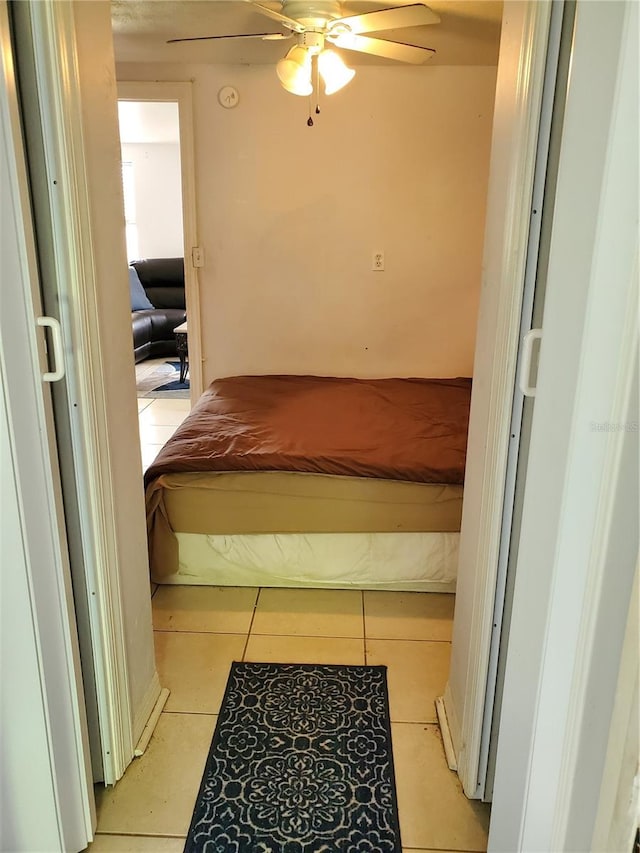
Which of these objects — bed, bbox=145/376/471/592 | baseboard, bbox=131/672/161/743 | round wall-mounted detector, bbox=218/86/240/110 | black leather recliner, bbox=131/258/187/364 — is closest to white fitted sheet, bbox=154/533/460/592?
bed, bbox=145/376/471/592

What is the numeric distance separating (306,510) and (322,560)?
23cm

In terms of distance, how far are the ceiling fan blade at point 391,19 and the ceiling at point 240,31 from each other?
291 mm

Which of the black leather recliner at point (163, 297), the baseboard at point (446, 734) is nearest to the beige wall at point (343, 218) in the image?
the baseboard at point (446, 734)

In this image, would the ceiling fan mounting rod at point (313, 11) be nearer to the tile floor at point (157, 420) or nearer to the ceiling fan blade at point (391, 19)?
the ceiling fan blade at point (391, 19)

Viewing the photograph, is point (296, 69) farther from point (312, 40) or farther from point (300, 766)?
point (300, 766)

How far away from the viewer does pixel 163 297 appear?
6906mm

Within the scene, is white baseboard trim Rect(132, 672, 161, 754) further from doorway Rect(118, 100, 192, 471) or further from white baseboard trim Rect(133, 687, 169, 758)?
doorway Rect(118, 100, 192, 471)

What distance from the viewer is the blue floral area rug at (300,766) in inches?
60.6

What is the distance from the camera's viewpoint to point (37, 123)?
4.15 feet

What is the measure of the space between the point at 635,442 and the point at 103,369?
114cm

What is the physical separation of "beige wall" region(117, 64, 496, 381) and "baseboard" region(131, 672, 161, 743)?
223 centimetres

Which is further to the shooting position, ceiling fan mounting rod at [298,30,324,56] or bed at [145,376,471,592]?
bed at [145,376,471,592]

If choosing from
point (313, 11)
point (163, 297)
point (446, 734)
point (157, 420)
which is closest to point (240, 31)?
point (313, 11)

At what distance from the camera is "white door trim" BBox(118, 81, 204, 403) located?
3457 millimetres
